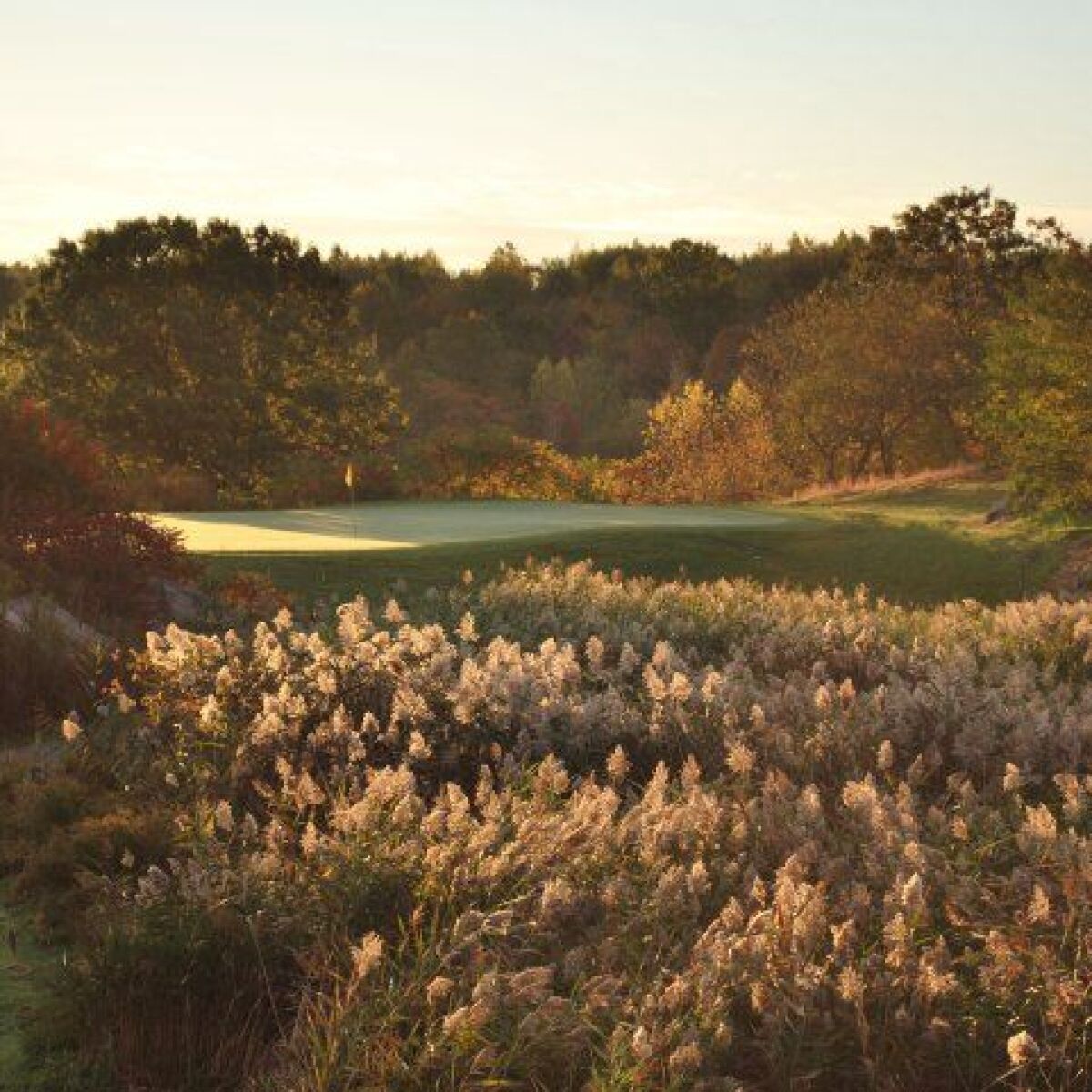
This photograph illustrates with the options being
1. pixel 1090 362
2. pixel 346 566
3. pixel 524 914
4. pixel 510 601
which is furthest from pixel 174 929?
pixel 1090 362

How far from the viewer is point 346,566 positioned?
1761 cm

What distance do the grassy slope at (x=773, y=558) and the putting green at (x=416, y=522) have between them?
2.44ft

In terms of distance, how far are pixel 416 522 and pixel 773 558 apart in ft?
20.2

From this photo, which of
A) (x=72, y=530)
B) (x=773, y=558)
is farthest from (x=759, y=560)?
(x=72, y=530)

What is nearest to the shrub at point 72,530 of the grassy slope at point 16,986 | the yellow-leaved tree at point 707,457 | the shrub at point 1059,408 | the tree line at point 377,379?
the grassy slope at point 16,986

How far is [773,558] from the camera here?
69.1 ft

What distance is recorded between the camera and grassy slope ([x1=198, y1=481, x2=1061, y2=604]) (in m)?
17.6

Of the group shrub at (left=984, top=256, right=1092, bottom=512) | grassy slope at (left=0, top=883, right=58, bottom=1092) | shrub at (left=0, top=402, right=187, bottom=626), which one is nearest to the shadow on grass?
shrub at (left=984, top=256, right=1092, bottom=512)

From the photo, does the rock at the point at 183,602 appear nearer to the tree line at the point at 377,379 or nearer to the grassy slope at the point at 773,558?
the grassy slope at the point at 773,558

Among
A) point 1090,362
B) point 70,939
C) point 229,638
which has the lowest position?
point 70,939

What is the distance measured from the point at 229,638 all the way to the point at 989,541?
1508cm

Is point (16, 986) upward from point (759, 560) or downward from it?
downward

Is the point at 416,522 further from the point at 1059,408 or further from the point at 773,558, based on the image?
the point at 1059,408

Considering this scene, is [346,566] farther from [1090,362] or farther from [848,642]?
[1090,362]
